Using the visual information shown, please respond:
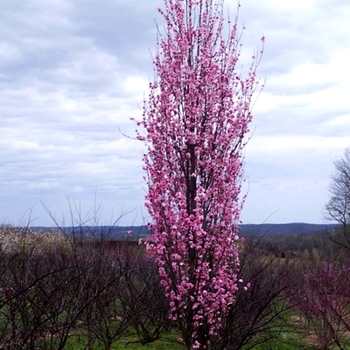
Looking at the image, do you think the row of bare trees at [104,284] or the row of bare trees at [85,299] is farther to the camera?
the row of bare trees at [104,284]

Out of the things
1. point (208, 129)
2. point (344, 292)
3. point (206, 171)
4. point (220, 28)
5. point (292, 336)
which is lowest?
point (292, 336)

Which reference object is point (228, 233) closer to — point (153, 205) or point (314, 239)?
point (153, 205)

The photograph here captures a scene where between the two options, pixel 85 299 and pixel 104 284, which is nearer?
pixel 85 299

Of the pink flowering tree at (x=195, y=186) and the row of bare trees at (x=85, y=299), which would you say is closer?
the row of bare trees at (x=85, y=299)

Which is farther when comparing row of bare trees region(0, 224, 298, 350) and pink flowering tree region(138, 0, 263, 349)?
pink flowering tree region(138, 0, 263, 349)

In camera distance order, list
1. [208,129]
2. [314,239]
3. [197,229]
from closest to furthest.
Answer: [197,229], [208,129], [314,239]

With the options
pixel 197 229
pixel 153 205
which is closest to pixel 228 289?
pixel 197 229

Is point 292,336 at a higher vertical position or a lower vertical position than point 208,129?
lower

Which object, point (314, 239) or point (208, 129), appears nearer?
point (208, 129)

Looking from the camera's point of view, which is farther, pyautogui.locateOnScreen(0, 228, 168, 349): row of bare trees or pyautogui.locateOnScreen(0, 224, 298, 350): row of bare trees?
pyautogui.locateOnScreen(0, 228, 168, 349): row of bare trees

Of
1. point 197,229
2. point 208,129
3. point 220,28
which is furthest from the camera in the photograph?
point 220,28

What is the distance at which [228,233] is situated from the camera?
24.1 feet

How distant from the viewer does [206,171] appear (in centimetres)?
728

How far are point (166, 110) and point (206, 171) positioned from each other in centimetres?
98
